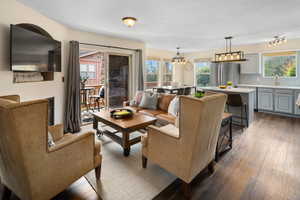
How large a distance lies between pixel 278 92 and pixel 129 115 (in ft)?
16.7

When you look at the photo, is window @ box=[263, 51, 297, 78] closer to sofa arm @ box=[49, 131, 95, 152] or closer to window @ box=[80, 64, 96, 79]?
sofa arm @ box=[49, 131, 95, 152]

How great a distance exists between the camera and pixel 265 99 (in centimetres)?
550

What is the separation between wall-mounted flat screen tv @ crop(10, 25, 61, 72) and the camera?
233cm

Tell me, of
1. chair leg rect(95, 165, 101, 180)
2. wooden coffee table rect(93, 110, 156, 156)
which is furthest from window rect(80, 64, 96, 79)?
chair leg rect(95, 165, 101, 180)

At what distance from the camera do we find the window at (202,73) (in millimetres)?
7543

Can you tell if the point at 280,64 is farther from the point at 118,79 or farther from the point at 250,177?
the point at 118,79

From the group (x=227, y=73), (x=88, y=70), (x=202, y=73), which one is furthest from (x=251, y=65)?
(x=88, y=70)

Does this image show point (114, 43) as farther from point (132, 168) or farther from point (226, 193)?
point (226, 193)

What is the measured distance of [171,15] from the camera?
3.05 metres

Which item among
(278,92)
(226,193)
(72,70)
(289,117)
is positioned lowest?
(226,193)

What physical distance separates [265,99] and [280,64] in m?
1.39

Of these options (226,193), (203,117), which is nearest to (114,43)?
(203,117)

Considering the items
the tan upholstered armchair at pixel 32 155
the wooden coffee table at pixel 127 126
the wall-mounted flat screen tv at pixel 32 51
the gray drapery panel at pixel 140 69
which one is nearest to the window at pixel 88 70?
the gray drapery panel at pixel 140 69

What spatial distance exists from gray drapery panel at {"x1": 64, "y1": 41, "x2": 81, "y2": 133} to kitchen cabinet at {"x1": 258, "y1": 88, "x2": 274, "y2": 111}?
5.92 metres
